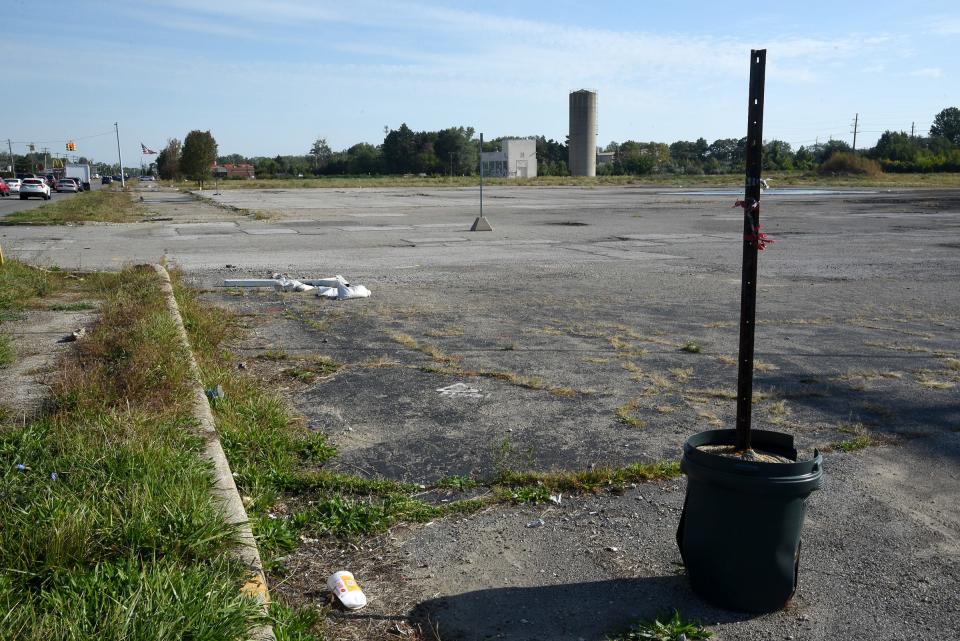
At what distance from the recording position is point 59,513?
352cm

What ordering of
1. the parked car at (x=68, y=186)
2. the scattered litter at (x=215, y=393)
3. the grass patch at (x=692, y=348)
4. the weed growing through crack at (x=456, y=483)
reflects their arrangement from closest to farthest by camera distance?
the weed growing through crack at (x=456, y=483) < the scattered litter at (x=215, y=393) < the grass patch at (x=692, y=348) < the parked car at (x=68, y=186)

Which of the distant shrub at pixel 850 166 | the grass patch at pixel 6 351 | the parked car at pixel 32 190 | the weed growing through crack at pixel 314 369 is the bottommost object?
the weed growing through crack at pixel 314 369

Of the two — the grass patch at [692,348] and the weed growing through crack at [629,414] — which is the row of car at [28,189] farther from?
the weed growing through crack at [629,414]

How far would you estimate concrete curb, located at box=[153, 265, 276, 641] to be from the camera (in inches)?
128

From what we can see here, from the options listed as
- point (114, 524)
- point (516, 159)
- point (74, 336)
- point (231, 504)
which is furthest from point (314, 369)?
point (516, 159)

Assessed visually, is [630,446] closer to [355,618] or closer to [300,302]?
[355,618]

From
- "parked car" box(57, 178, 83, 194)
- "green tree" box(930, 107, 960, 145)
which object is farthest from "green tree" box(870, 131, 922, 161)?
"parked car" box(57, 178, 83, 194)

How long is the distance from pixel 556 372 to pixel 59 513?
188 inches

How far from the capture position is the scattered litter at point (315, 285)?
1187 centimetres

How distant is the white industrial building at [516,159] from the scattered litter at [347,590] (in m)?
143

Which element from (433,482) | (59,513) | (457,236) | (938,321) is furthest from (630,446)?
(457,236)

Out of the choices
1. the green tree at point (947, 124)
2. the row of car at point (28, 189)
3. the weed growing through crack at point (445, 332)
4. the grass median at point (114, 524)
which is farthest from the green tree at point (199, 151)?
the green tree at point (947, 124)

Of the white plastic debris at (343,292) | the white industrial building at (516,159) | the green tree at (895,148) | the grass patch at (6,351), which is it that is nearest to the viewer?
the grass patch at (6,351)

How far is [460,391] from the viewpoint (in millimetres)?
6992
